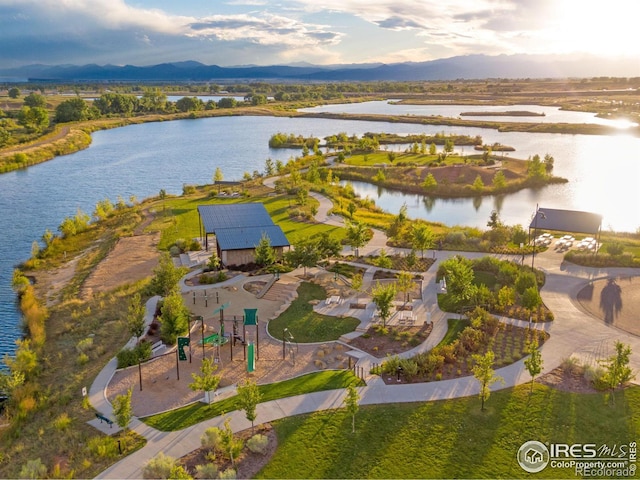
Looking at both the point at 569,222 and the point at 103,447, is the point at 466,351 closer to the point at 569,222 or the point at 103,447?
the point at 103,447

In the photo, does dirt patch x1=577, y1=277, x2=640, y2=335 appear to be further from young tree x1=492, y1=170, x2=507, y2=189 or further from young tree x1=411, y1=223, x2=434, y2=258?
young tree x1=492, y1=170, x2=507, y2=189

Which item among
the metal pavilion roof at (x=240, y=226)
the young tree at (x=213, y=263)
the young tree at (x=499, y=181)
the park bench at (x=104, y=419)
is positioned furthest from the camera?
the young tree at (x=499, y=181)

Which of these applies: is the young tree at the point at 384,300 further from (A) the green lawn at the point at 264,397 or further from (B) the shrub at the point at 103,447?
(B) the shrub at the point at 103,447

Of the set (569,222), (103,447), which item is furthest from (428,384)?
(569,222)

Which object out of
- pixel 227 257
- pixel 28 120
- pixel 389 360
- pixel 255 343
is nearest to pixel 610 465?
pixel 389 360

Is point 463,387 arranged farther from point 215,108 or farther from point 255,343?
point 215,108

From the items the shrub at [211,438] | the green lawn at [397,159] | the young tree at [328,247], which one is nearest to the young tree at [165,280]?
the young tree at [328,247]
